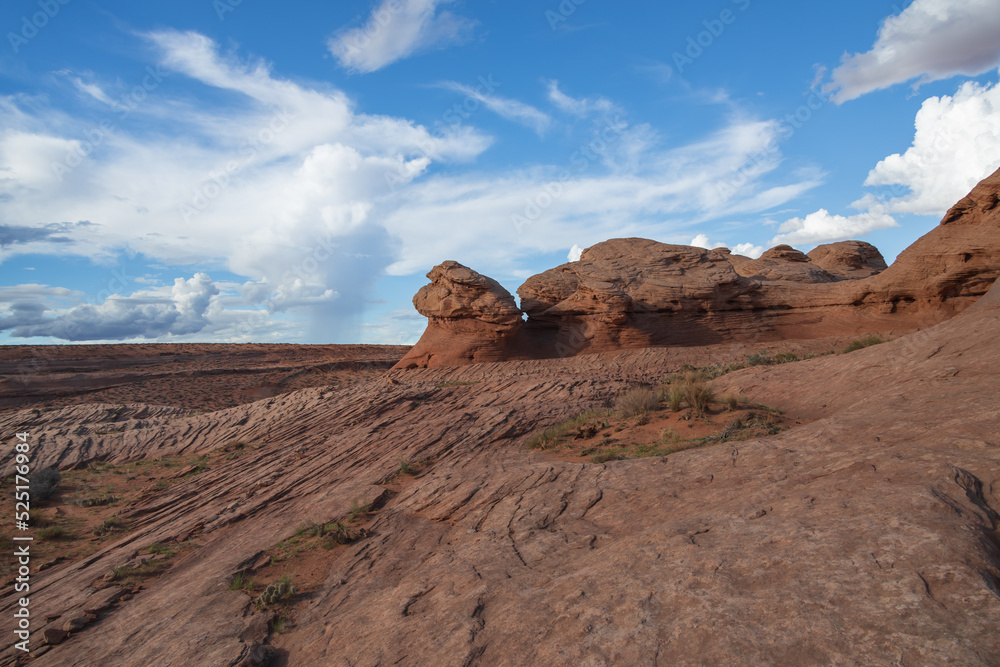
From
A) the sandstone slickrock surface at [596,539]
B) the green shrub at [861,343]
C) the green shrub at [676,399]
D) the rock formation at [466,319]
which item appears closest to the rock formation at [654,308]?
the rock formation at [466,319]

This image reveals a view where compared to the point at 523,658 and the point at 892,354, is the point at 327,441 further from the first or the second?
the point at 892,354

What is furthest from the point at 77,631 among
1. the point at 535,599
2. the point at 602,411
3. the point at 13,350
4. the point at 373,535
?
the point at 13,350

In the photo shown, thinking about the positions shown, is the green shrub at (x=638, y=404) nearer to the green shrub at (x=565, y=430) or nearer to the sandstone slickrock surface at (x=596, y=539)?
the green shrub at (x=565, y=430)

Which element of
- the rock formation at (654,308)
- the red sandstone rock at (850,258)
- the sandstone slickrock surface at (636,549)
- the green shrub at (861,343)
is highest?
the red sandstone rock at (850,258)

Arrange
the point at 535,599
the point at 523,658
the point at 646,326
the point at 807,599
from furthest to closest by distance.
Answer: the point at 646,326, the point at 535,599, the point at 523,658, the point at 807,599

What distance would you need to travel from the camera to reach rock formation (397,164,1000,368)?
806 inches

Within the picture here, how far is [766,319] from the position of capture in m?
22.8

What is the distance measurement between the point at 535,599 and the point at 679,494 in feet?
7.61

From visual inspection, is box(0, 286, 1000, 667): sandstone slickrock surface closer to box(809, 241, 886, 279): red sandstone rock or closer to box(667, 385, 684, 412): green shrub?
box(667, 385, 684, 412): green shrub

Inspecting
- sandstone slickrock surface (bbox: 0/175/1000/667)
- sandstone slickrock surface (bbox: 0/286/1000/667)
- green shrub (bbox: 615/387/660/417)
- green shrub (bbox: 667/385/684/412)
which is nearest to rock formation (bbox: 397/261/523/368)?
sandstone slickrock surface (bbox: 0/175/1000/667)

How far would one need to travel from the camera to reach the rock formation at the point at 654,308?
20469mm

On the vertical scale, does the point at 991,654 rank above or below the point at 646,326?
below

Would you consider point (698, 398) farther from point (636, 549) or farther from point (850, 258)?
point (850, 258)

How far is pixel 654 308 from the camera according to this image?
2230 cm
